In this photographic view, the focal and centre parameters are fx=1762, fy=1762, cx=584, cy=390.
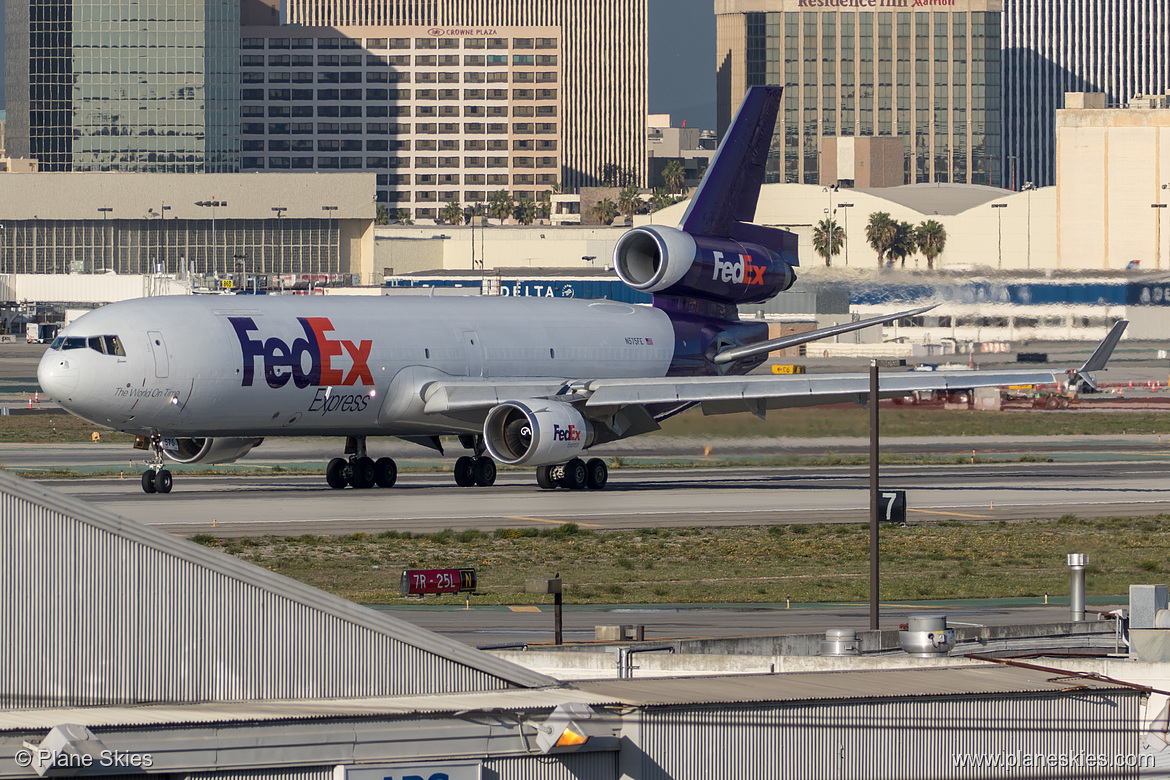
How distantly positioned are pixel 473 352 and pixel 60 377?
44.4 ft

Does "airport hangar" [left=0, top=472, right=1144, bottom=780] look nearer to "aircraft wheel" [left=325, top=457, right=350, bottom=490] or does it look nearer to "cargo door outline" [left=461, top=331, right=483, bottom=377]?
"cargo door outline" [left=461, top=331, right=483, bottom=377]

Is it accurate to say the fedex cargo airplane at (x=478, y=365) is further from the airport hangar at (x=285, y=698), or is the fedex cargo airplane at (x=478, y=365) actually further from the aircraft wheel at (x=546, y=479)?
the airport hangar at (x=285, y=698)

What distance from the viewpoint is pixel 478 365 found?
56219 millimetres

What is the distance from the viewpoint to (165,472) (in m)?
52.6

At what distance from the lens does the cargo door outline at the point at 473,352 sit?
55.9 metres

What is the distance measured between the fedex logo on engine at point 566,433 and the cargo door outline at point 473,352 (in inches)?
186

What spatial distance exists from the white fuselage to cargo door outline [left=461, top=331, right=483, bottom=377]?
4 cm

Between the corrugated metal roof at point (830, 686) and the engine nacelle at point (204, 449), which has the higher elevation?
the engine nacelle at point (204, 449)

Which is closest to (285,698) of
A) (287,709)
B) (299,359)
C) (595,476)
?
(287,709)

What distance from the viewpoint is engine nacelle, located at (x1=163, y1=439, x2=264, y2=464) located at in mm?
53000

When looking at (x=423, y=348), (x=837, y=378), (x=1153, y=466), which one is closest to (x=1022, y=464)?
(x=1153, y=466)

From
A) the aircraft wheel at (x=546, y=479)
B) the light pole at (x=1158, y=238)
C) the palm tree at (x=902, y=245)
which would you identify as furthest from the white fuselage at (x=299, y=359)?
the palm tree at (x=902, y=245)

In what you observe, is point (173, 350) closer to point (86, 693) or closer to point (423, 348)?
point (423, 348)

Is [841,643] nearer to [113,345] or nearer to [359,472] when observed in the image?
[113,345]
